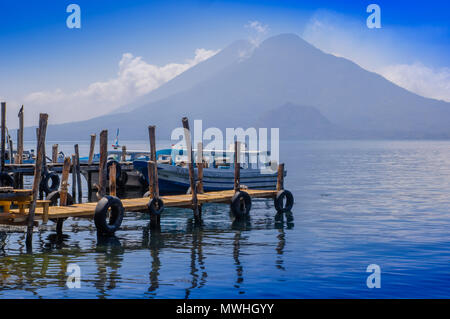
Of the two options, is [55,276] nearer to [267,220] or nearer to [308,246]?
[308,246]

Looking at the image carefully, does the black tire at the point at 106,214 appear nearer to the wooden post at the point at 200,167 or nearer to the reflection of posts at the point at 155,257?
the reflection of posts at the point at 155,257

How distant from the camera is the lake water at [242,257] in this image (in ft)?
49.9

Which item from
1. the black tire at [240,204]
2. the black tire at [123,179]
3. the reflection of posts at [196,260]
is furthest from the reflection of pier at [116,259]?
the black tire at [123,179]

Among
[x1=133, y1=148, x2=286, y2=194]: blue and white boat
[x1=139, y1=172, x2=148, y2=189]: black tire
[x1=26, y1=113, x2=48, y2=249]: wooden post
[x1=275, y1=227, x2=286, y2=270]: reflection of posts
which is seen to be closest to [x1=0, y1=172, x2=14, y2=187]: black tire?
[x1=133, y1=148, x2=286, y2=194]: blue and white boat

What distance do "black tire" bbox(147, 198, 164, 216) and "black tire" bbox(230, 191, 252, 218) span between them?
15.6 ft

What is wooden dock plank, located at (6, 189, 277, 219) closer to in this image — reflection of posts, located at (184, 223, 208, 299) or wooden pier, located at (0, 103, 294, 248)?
wooden pier, located at (0, 103, 294, 248)

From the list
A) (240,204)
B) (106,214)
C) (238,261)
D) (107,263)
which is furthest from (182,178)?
(107,263)

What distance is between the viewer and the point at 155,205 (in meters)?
23.8

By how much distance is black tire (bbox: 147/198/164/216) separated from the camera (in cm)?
2359

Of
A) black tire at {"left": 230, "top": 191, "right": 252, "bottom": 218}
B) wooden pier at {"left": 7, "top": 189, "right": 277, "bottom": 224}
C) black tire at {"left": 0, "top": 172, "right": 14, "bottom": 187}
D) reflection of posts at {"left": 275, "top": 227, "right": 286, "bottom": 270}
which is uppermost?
black tire at {"left": 0, "top": 172, "right": 14, "bottom": 187}
